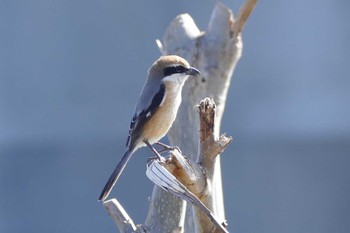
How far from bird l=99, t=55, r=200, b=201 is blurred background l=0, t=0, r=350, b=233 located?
11.2 feet

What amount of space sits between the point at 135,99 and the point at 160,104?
3.48 metres

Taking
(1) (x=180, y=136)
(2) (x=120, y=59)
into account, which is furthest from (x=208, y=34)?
(2) (x=120, y=59)

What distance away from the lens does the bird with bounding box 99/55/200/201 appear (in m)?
4.30

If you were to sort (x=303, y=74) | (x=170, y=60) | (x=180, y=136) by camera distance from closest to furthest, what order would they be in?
(x=170, y=60)
(x=180, y=136)
(x=303, y=74)

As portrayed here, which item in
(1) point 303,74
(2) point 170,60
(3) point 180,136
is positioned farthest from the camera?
(1) point 303,74

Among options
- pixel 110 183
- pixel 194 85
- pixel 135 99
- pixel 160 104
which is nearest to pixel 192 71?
pixel 160 104

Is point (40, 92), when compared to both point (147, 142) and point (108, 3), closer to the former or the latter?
point (108, 3)

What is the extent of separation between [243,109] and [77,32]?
142 centimetres

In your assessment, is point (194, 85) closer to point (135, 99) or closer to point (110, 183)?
point (110, 183)

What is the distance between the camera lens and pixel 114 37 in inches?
309

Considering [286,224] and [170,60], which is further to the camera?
[286,224]

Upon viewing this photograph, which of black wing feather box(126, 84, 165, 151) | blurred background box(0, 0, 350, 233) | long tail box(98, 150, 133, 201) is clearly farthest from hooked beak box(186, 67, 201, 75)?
blurred background box(0, 0, 350, 233)

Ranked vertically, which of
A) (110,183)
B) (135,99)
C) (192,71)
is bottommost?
(110,183)

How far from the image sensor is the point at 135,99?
7.78 metres
